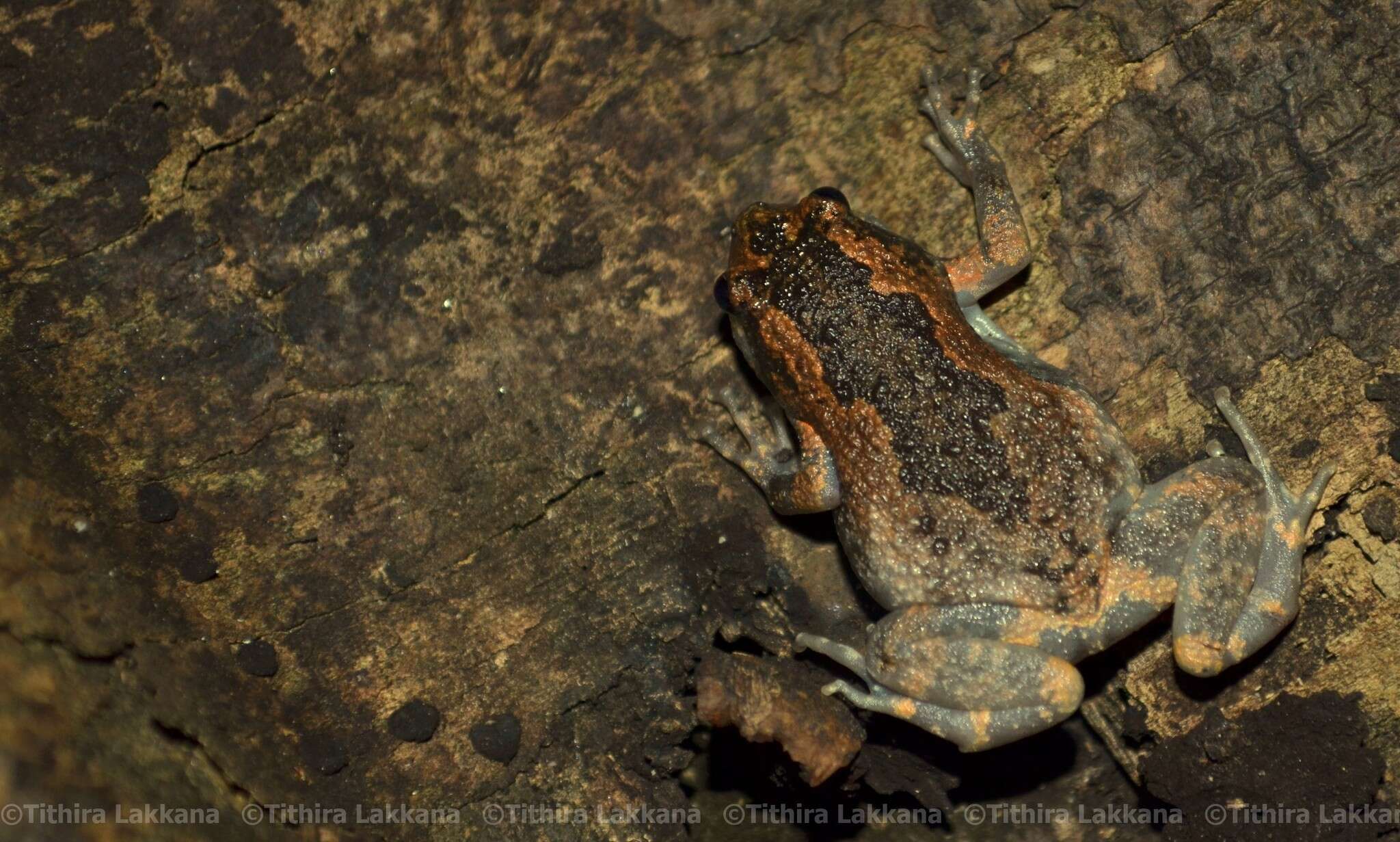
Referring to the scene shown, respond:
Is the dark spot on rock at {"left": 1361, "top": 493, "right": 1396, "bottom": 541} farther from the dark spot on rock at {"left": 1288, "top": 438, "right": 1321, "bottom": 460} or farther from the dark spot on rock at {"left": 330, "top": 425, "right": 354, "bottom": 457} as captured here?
the dark spot on rock at {"left": 330, "top": 425, "right": 354, "bottom": 457}

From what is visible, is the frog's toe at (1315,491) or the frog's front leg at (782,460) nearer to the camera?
the frog's toe at (1315,491)

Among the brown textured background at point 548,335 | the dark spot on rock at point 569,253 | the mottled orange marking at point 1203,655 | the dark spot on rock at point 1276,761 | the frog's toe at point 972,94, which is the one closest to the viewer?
the brown textured background at point 548,335

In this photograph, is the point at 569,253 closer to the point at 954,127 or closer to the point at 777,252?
the point at 777,252

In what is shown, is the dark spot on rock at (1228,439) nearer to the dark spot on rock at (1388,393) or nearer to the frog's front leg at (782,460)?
the dark spot on rock at (1388,393)

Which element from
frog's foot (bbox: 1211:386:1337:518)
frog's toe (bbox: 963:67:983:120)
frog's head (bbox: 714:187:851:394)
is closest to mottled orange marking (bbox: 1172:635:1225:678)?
frog's foot (bbox: 1211:386:1337:518)

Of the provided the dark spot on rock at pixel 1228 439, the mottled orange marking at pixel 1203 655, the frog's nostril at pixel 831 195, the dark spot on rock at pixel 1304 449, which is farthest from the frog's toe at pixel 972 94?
the mottled orange marking at pixel 1203 655

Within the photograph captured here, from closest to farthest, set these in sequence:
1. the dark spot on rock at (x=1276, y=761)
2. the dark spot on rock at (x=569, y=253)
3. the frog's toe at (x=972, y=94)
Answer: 1. the dark spot on rock at (x=1276, y=761)
2. the dark spot on rock at (x=569, y=253)
3. the frog's toe at (x=972, y=94)
